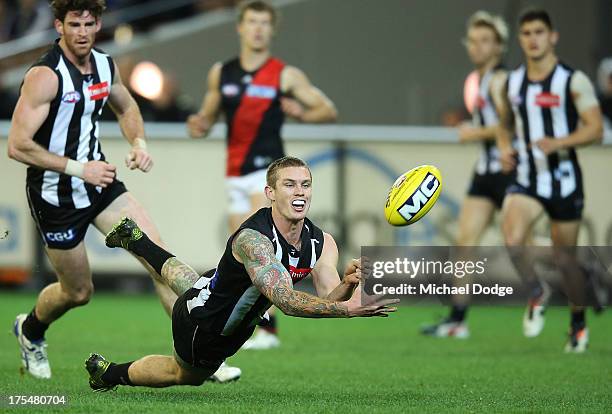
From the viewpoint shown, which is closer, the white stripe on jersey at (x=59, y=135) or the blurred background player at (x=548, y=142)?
the white stripe on jersey at (x=59, y=135)

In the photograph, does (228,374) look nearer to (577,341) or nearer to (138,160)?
(138,160)

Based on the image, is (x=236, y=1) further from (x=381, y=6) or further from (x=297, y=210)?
(x=297, y=210)

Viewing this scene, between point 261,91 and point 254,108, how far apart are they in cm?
16

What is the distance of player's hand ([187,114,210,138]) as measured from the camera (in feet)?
35.6

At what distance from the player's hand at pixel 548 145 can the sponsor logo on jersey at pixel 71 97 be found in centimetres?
405

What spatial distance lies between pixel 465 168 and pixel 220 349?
7833mm

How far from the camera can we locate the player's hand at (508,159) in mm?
10742

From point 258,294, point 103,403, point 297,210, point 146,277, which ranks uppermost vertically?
point 297,210

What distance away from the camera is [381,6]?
20.1 m

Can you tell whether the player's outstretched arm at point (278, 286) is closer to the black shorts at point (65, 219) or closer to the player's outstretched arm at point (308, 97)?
the black shorts at point (65, 219)

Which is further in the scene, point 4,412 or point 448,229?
point 448,229

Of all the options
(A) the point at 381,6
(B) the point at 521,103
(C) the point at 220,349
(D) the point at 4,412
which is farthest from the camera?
(A) the point at 381,6

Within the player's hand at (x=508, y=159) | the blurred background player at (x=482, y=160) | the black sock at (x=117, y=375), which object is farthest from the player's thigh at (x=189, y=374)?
the blurred background player at (x=482, y=160)

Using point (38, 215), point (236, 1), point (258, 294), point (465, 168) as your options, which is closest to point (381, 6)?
Answer: point (236, 1)
